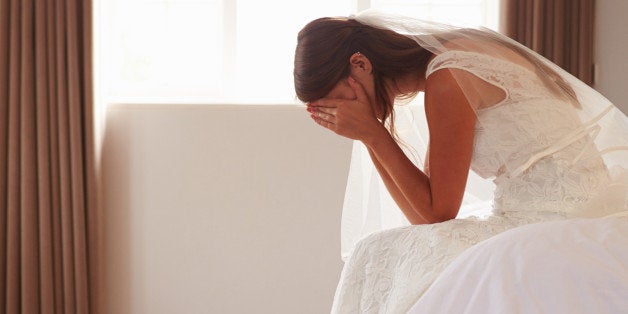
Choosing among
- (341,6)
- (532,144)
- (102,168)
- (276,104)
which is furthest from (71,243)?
(532,144)

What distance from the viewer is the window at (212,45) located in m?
A: 3.43

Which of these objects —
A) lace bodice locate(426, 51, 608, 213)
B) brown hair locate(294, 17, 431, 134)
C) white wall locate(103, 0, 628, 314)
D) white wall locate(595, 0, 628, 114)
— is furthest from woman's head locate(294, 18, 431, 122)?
white wall locate(595, 0, 628, 114)

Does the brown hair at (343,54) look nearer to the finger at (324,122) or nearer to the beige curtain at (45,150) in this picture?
the finger at (324,122)

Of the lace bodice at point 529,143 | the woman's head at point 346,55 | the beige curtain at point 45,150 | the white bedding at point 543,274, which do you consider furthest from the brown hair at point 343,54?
the beige curtain at point 45,150

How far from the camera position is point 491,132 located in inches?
70.5

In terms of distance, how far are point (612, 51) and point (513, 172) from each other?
72.4 inches

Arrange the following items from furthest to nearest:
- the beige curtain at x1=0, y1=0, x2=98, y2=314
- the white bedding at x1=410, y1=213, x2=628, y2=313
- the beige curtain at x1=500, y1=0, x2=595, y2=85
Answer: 1. the beige curtain at x1=500, y1=0, x2=595, y2=85
2. the beige curtain at x1=0, y1=0, x2=98, y2=314
3. the white bedding at x1=410, y1=213, x2=628, y2=313

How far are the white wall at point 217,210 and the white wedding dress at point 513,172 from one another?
1484 millimetres

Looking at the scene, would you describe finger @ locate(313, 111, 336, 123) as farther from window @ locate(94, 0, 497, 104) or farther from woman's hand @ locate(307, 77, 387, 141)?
window @ locate(94, 0, 497, 104)

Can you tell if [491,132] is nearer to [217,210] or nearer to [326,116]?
[326,116]

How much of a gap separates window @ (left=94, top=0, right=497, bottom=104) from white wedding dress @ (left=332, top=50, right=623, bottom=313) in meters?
1.68

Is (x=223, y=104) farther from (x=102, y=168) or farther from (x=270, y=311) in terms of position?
(x=270, y=311)

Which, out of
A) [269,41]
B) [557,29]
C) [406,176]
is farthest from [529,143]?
[269,41]

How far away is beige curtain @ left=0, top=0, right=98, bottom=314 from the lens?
3.08 m
